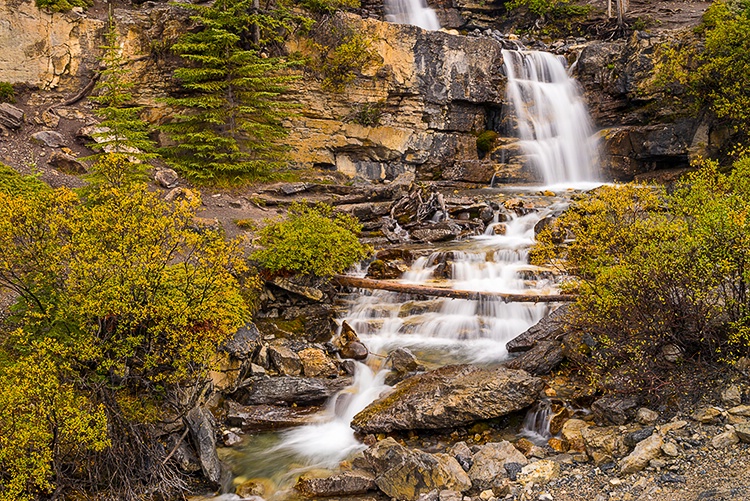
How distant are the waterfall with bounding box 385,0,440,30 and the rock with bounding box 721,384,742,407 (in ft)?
98.3

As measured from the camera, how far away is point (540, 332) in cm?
1119

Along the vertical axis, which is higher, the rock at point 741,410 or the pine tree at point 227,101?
the pine tree at point 227,101

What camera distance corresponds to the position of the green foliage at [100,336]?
6375 mm

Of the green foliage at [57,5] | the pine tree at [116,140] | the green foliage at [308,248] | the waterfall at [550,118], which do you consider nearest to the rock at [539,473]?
the green foliage at [308,248]

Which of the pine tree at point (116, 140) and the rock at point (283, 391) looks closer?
the rock at point (283, 391)

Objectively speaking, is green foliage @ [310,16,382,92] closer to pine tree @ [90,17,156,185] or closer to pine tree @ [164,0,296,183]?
pine tree @ [164,0,296,183]

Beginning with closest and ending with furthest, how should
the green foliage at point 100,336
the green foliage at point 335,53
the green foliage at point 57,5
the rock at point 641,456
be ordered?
the rock at point 641,456 → the green foliage at point 100,336 → the green foliage at point 57,5 → the green foliage at point 335,53

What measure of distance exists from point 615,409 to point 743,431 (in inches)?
75.5

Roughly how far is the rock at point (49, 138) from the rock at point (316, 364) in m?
14.0

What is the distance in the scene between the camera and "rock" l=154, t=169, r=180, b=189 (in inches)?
739

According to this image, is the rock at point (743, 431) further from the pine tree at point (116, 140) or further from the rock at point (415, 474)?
the pine tree at point (116, 140)

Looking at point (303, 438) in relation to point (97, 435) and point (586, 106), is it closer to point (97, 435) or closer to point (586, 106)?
point (97, 435)

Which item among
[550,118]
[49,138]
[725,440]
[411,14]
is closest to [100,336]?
[725,440]

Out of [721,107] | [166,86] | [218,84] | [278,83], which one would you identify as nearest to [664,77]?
[721,107]
